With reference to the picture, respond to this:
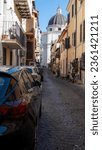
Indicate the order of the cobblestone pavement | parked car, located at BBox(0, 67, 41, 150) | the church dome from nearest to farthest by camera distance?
Result: parked car, located at BBox(0, 67, 41, 150) < the cobblestone pavement < the church dome

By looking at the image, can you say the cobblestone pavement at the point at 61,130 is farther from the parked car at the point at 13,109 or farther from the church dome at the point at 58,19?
the church dome at the point at 58,19

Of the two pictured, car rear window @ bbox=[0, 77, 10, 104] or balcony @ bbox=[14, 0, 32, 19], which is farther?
balcony @ bbox=[14, 0, 32, 19]

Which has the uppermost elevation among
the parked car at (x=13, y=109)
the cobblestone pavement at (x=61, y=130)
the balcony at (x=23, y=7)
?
the balcony at (x=23, y=7)

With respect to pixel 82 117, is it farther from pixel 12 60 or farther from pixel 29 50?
pixel 29 50

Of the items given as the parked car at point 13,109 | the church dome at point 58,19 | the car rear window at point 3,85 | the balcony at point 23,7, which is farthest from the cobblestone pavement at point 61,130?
the church dome at point 58,19

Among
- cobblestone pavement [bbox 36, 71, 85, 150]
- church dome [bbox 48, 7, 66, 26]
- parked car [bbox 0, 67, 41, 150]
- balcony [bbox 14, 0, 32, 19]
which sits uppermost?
church dome [bbox 48, 7, 66, 26]

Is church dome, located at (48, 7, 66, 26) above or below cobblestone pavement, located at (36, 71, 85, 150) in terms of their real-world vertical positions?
above

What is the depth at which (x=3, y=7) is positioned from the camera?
2383 cm

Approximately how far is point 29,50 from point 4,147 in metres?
52.1

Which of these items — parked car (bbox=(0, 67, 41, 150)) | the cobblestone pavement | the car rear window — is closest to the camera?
parked car (bbox=(0, 67, 41, 150))

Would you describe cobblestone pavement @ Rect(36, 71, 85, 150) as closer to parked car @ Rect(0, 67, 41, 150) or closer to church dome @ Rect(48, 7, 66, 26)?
A: parked car @ Rect(0, 67, 41, 150)

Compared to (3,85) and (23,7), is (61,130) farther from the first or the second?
(23,7)

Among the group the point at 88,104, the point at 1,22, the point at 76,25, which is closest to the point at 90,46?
the point at 88,104

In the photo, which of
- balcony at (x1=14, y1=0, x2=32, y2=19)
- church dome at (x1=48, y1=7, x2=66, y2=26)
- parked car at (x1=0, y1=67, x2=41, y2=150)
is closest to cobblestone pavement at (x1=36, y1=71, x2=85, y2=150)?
parked car at (x1=0, y1=67, x2=41, y2=150)
